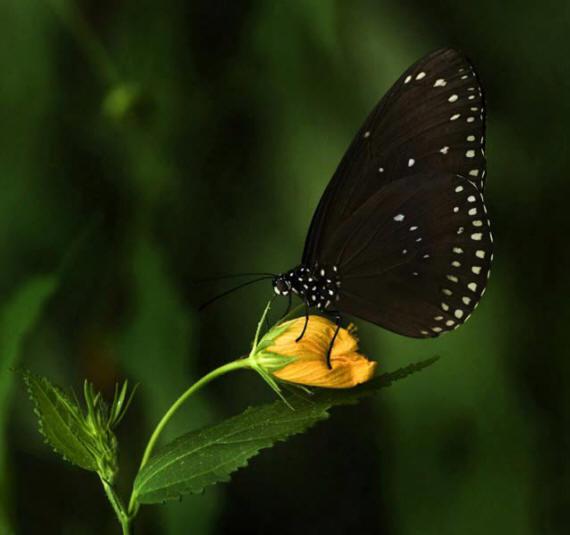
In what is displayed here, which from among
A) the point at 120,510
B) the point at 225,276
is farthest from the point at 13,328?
the point at 120,510

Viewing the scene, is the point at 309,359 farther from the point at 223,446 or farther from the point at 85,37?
the point at 85,37

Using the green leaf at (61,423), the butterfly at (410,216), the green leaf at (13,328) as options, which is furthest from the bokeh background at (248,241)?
the green leaf at (61,423)

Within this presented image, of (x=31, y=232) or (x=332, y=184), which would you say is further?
(x=31, y=232)

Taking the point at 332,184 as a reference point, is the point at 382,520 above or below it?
below

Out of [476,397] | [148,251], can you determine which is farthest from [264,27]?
[476,397]

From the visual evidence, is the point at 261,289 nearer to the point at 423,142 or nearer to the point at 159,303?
the point at 159,303

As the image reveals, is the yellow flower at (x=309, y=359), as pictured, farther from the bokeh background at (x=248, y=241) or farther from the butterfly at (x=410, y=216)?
the bokeh background at (x=248, y=241)

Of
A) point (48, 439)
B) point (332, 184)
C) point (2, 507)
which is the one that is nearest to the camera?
point (48, 439)

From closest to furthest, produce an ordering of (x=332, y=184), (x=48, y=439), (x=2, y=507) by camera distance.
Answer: (x=48, y=439) < (x=332, y=184) < (x=2, y=507)
